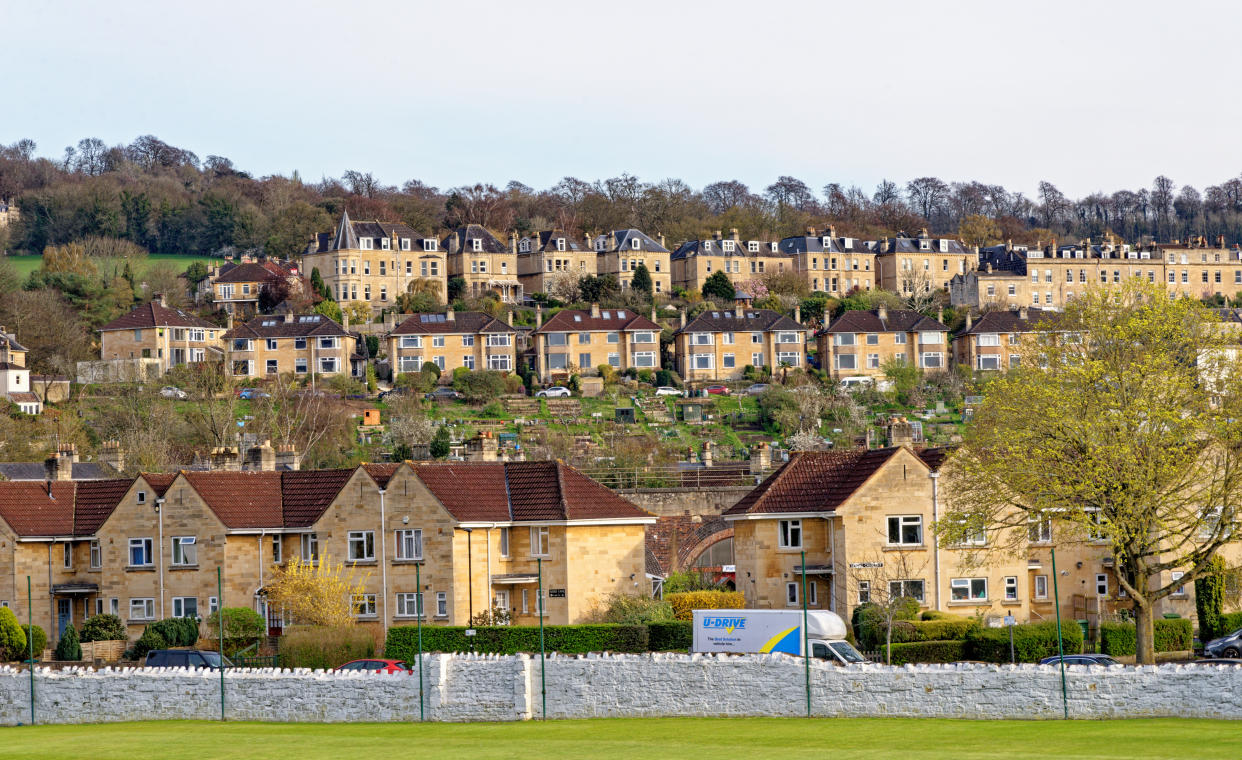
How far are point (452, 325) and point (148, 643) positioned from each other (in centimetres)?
8264

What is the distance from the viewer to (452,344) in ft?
428

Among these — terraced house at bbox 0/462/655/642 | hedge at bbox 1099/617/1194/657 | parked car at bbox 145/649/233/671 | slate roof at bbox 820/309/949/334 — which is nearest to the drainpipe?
hedge at bbox 1099/617/1194/657

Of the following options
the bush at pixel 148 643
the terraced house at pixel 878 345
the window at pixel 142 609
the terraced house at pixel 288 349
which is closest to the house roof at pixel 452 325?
the terraced house at pixel 288 349

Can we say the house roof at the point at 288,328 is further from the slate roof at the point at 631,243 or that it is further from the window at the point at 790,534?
the window at the point at 790,534

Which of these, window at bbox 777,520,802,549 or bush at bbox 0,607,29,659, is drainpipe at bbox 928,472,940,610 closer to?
window at bbox 777,520,802,549

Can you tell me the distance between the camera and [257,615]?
168ft

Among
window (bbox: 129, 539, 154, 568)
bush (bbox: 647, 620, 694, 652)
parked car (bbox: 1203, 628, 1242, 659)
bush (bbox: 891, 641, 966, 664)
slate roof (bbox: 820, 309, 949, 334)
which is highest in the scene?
slate roof (bbox: 820, 309, 949, 334)

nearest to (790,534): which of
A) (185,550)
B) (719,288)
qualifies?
(185,550)

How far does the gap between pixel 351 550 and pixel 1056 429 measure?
22.0 m

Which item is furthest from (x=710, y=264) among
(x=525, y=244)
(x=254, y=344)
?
(x=254, y=344)

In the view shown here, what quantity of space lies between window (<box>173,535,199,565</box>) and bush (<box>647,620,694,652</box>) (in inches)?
625

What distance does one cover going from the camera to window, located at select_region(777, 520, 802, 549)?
51.5 m

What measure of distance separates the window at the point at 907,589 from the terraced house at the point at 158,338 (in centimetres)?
8824

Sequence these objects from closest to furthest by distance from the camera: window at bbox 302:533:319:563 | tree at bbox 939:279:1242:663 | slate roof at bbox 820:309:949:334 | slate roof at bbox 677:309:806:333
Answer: tree at bbox 939:279:1242:663 < window at bbox 302:533:319:563 < slate roof at bbox 677:309:806:333 < slate roof at bbox 820:309:949:334
